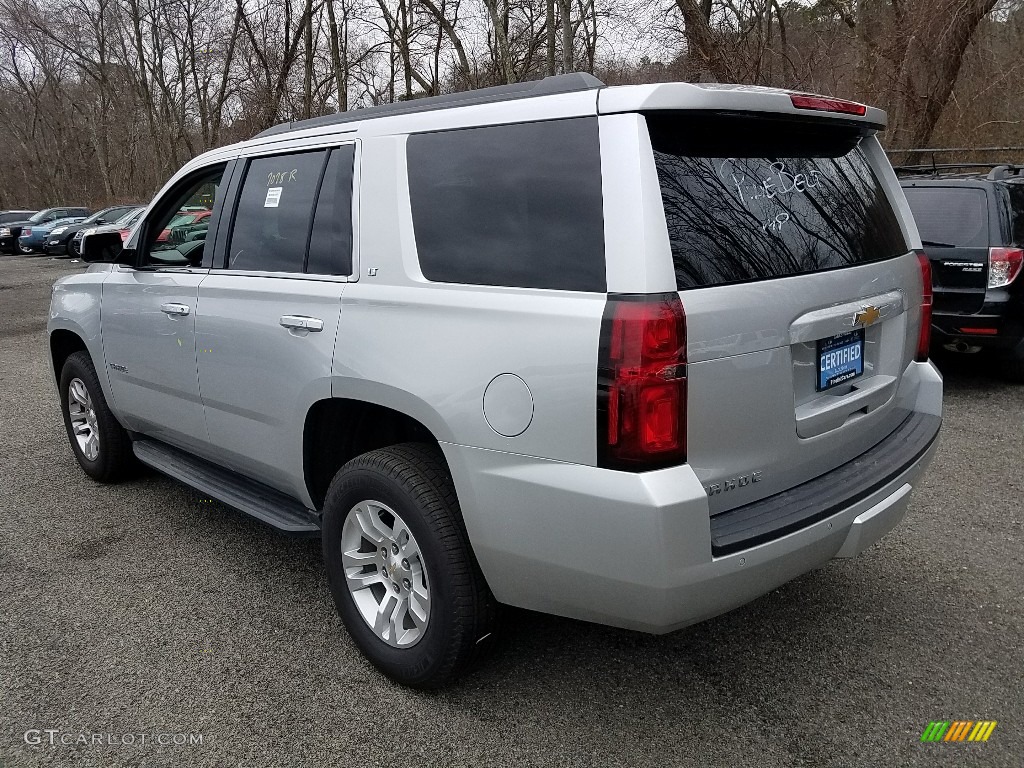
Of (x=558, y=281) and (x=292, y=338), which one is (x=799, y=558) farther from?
(x=292, y=338)

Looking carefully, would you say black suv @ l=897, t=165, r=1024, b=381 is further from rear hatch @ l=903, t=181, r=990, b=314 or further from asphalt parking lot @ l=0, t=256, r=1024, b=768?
asphalt parking lot @ l=0, t=256, r=1024, b=768

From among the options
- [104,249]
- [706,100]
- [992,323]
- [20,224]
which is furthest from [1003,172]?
[20,224]

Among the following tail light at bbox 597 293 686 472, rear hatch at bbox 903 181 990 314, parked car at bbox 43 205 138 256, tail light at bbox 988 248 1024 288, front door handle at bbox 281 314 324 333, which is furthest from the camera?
parked car at bbox 43 205 138 256

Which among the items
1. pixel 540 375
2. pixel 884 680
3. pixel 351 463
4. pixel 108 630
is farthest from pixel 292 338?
pixel 884 680

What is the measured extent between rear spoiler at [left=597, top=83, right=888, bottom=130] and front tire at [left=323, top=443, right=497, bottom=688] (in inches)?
49.8

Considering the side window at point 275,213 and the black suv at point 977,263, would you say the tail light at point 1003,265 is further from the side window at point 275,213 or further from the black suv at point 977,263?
the side window at point 275,213

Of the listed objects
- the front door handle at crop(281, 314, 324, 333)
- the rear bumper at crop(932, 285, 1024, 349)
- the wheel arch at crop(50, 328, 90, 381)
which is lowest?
the rear bumper at crop(932, 285, 1024, 349)

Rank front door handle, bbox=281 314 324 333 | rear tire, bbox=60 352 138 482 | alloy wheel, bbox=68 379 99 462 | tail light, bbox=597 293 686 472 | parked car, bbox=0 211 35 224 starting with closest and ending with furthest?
tail light, bbox=597 293 686 472
front door handle, bbox=281 314 324 333
rear tire, bbox=60 352 138 482
alloy wheel, bbox=68 379 99 462
parked car, bbox=0 211 35 224

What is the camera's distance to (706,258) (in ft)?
7.55

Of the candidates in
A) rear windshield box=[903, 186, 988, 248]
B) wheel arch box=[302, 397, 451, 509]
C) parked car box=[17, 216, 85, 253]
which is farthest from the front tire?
parked car box=[17, 216, 85, 253]

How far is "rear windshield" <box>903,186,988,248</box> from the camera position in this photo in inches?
250

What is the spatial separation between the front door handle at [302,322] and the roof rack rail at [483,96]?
2.52 ft

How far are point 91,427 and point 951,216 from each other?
641 cm

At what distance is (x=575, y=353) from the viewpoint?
7.36 feet
